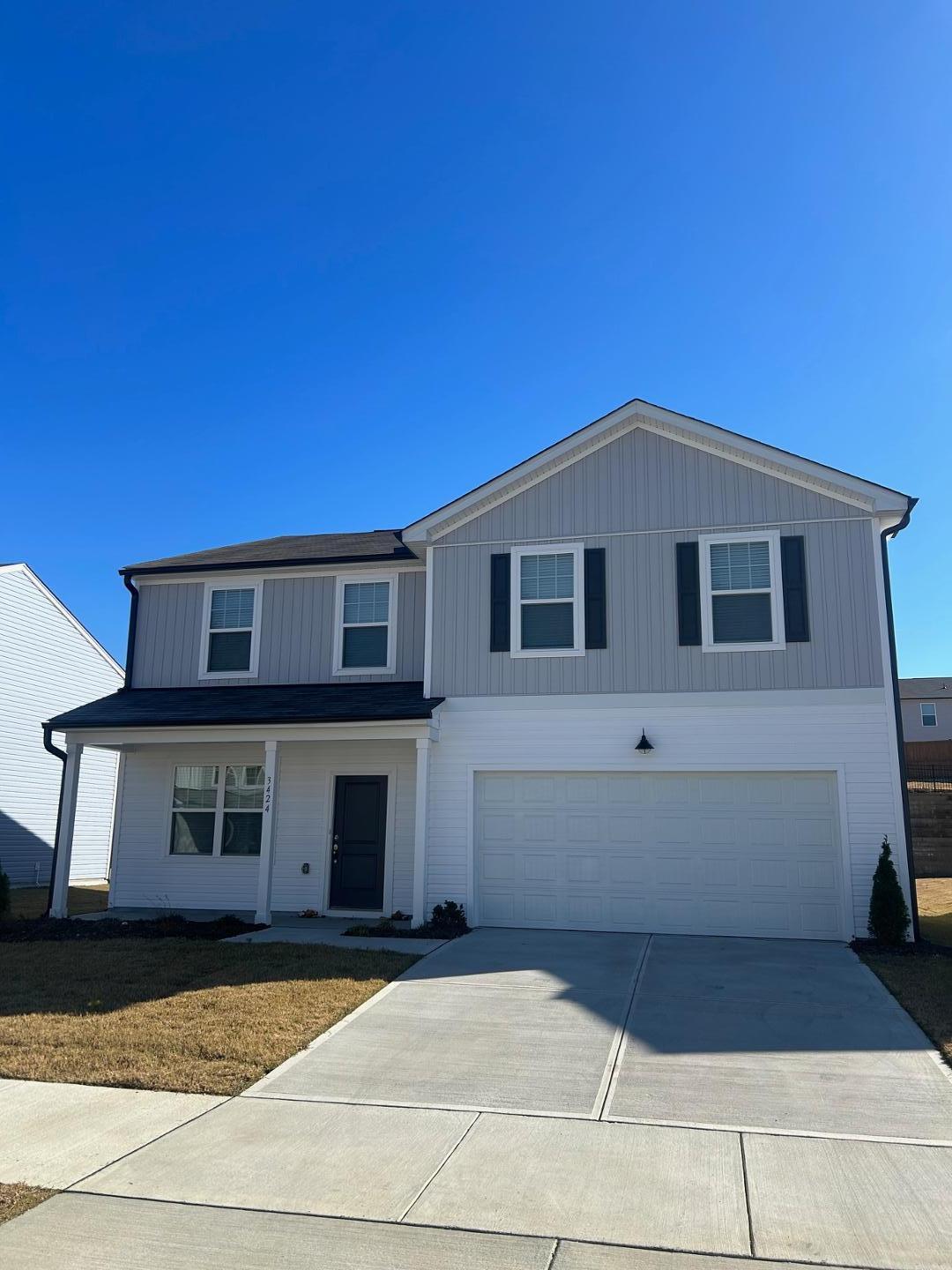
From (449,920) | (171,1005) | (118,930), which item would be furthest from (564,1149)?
(118,930)

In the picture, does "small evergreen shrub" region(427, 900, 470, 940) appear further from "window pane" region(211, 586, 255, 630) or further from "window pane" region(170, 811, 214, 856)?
"window pane" region(211, 586, 255, 630)

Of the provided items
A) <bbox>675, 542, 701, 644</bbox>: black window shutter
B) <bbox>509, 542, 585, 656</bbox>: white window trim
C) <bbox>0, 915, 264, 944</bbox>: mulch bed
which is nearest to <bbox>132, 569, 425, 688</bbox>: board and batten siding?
<bbox>509, 542, 585, 656</bbox>: white window trim

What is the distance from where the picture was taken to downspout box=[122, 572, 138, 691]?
1605cm

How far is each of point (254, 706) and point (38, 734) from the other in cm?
1014

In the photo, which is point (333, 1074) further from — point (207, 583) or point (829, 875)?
point (207, 583)

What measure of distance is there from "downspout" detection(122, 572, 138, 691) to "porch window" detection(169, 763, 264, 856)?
2074 millimetres

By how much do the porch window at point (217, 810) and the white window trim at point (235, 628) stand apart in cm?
150

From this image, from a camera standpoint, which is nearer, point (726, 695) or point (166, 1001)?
point (166, 1001)

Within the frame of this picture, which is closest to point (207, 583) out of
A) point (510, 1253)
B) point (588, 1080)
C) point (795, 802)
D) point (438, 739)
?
point (438, 739)

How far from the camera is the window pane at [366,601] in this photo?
15.1 meters

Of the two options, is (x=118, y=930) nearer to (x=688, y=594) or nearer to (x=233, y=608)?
(x=233, y=608)

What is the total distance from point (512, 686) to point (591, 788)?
182 centimetres

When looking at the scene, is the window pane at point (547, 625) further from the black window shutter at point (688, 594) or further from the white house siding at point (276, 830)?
the white house siding at point (276, 830)

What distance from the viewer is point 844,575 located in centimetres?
1228
